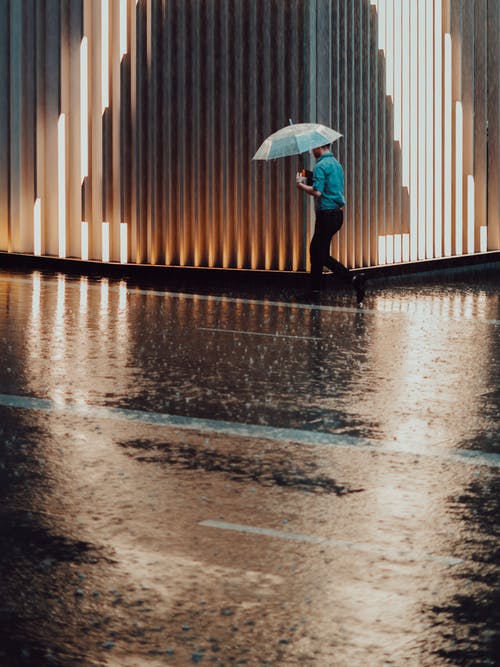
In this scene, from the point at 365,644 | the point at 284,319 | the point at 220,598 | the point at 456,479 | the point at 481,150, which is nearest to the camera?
the point at 365,644

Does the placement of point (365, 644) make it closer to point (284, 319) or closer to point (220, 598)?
point (220, 598)

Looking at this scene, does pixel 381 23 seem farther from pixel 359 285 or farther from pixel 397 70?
pixel 359 285

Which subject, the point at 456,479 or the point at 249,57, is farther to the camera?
the point at 249,57

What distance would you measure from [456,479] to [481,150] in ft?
64.5

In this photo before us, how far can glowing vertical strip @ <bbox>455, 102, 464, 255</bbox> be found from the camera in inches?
1004

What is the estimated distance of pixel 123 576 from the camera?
5.59 metres

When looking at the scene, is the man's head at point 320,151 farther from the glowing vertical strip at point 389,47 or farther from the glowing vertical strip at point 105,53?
the glowing vertical strip at point 105,53

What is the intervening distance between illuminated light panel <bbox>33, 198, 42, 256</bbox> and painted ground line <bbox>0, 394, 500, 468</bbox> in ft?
43.7

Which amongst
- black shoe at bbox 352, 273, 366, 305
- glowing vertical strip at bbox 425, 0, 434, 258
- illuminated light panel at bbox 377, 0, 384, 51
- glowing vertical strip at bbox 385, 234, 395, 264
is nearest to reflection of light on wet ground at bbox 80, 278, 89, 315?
black shoe at bbox 352, 273, 366, 305

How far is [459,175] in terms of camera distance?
84.5 ft

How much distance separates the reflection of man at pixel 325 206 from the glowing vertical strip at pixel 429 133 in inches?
252

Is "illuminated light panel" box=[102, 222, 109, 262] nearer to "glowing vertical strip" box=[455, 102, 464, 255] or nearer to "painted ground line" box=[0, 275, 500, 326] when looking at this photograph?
"painted ground line" box=[0, 275, 500, 326]

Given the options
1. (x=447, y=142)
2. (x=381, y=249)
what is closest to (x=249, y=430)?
(x=381, y=249)

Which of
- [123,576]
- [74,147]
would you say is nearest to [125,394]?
[123,576]
